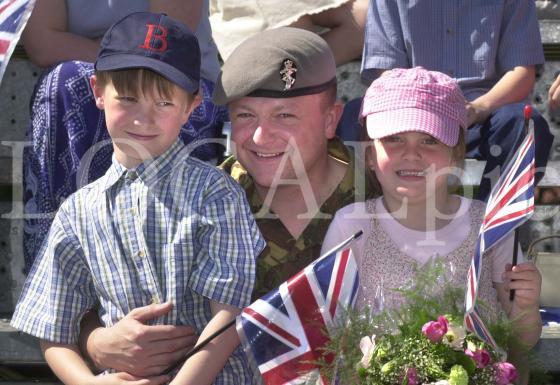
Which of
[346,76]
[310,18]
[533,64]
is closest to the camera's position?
[533,64]

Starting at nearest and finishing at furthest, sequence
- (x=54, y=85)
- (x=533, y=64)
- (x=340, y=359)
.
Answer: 1. (x=340, y=359)
2. (x=54, y=85)
3. (x=533, y=64)

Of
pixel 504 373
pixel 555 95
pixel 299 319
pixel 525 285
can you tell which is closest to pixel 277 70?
pixel 299 319

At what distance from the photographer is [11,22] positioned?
342cm

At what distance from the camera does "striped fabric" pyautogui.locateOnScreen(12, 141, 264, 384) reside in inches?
110

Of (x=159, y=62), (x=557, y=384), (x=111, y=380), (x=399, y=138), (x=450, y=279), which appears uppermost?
(x=159, y=62)

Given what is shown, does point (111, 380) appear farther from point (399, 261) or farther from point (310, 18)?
point (310, 18)

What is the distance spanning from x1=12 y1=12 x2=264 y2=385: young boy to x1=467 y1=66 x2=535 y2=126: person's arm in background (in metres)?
1.03

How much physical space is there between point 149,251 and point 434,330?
0.78 meters

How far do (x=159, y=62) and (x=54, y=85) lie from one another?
66 cm

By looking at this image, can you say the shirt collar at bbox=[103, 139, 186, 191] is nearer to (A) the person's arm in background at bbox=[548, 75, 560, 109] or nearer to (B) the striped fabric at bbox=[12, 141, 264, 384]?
(B) the striped fabric at bbox=[12, 141, 264, 384]

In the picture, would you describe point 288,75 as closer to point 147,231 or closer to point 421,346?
point 147,231

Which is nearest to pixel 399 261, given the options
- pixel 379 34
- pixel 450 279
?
pixel 450 279

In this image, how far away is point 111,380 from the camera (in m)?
2.77

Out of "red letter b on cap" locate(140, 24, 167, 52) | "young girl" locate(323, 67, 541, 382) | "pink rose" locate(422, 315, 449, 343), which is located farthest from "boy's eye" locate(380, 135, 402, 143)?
"pink rose" locate(422, 315, 449, 343)
